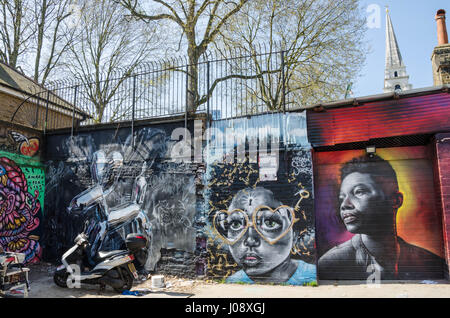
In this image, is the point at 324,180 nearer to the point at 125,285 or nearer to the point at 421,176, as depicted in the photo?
the point at 421,176

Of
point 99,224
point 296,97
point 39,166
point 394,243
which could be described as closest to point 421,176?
point 394,243

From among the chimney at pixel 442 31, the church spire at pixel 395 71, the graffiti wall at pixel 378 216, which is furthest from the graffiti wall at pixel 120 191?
the church spire at pixel 395 71

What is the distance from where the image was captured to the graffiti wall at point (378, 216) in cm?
636

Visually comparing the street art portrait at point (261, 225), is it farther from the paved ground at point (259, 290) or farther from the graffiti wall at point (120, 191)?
the graffiti wall at point (120, 191)

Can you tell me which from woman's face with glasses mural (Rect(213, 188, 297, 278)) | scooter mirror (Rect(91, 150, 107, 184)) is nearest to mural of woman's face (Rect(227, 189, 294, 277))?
woman's face with glasses mural (Rect(213, 188, 297, 278))

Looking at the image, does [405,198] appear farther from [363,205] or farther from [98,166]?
[98,166]

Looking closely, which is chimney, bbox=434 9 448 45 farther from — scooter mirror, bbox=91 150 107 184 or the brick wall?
scooter mirror, bbox=91 150 107 184

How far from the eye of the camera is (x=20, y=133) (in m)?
8.55

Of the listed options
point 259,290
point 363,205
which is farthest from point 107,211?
point 363,205

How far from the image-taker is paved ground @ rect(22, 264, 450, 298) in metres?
5.57

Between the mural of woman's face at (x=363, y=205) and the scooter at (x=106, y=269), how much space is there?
14.7 ft

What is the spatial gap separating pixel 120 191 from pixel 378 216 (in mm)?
6212

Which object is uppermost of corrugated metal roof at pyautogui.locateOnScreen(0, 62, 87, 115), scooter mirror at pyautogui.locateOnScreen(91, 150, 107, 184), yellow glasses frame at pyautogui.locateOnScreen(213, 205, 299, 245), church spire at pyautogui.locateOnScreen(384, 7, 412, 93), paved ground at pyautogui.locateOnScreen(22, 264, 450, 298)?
church spire at pyautogui.locateOnScreen(384, 7, 412, 93)

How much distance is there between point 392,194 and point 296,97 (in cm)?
902
